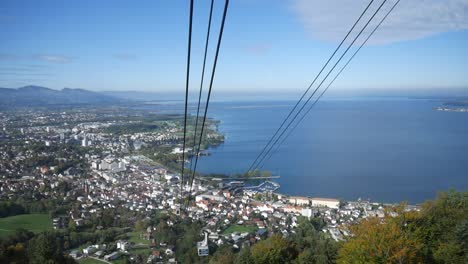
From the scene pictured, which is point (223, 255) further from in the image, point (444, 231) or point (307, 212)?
point (307, 212)

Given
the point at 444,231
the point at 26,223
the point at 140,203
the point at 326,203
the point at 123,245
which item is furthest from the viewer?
the point at 140,203

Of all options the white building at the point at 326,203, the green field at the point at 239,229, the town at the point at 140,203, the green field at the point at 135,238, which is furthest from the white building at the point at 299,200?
the green field at the point at 135,238

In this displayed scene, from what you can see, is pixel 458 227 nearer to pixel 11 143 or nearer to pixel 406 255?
pixel 406 255

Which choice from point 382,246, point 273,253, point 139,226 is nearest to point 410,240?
point 382,246

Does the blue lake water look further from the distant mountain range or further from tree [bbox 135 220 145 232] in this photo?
the distant mountain range

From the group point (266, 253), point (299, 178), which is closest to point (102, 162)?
point (299, 178)

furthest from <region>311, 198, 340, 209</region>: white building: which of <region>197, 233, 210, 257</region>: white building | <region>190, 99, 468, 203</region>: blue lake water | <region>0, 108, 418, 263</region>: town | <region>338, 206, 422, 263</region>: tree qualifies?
<region>338, 206, 422, 263</region>: tree
